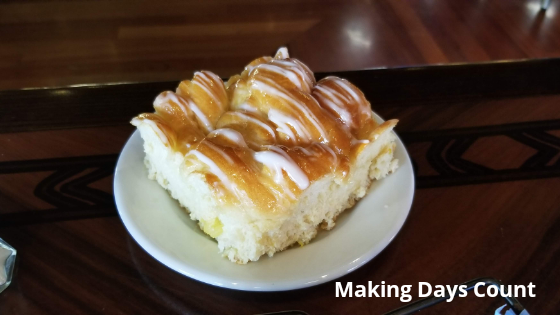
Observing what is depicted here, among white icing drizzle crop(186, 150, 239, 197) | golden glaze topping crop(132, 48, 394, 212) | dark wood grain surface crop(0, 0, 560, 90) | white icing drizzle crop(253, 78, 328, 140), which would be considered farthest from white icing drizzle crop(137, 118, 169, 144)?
dark wood grain surface crop(0, 0, 560, 90)

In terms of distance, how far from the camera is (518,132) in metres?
1.07

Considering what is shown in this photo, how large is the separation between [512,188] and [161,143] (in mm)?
758

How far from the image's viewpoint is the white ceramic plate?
711mm

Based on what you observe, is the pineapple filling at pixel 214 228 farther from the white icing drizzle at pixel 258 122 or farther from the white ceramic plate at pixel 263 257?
the white icing drizzle at pixel 258 122

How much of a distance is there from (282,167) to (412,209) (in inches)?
13.0

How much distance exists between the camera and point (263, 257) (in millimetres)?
767

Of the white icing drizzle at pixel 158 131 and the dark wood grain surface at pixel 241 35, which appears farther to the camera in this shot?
the dark wood grain surface at pixel 241 35

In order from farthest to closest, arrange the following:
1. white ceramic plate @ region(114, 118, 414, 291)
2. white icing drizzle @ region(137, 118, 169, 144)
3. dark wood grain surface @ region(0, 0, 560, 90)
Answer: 1. dark wood grain surface @ region(0, 0, 560, 90)
2. white icing drizzle @ region(137, 118, 169, 144)
3. white ceramic plate @ region(114, 118, 414, 291)

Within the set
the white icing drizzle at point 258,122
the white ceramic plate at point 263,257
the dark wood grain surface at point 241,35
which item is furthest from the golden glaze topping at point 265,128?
the dark wood grain surface at point 241,35

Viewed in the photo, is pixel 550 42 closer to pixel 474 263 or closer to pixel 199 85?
pixel 474 263

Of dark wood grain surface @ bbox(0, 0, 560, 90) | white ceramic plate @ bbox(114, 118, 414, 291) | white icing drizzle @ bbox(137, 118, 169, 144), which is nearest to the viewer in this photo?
white ceramic plate @ bbox(114, 118, 414, 291)

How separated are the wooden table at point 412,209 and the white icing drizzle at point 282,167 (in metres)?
0.14

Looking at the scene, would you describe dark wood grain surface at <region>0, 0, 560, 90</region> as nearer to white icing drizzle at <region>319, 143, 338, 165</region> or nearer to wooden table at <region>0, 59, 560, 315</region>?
wooden table at <region>0, 59, 560, 315</region>

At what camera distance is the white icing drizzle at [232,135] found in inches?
31.2
